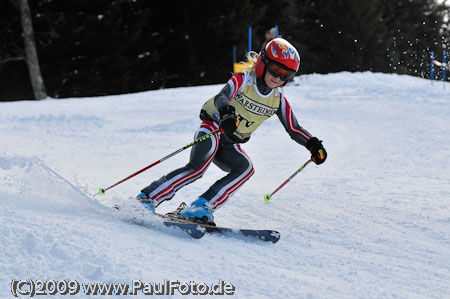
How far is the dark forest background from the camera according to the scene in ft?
63.3

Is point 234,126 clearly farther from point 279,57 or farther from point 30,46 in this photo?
point 30,46

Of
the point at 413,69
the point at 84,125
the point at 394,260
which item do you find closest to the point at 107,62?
the point at 84,125

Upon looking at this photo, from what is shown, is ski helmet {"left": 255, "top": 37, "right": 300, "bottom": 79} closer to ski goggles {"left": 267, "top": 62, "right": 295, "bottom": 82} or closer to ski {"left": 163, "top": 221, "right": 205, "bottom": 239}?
ski goggles {"left": 267, "top": 62, "right": 295, "bottom": 82}

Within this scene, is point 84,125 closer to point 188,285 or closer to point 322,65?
point 188,285

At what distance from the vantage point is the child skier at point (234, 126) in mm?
3447

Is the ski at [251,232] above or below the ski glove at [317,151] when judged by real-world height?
below

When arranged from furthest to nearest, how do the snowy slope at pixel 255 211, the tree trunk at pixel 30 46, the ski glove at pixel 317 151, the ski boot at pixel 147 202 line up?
the tree trunk at pixel 30 46 → the ski glove at pixel 317 151 → the ski boot at pixel 147 202 → the snowy slope at pixel 255 211

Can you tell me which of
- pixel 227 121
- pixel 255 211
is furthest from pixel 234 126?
pixel 255 211

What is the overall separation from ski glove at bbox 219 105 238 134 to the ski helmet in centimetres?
57

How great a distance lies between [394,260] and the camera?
3014 millimetres

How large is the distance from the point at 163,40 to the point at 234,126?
1948 centimetres

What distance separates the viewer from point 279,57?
140 inches

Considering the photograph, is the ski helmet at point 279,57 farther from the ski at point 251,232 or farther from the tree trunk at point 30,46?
the tree trunk at point 30,46

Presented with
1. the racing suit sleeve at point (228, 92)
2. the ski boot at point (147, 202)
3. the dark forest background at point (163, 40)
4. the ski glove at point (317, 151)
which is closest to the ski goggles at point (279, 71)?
the racing suit sleeve at point (228, 92)
